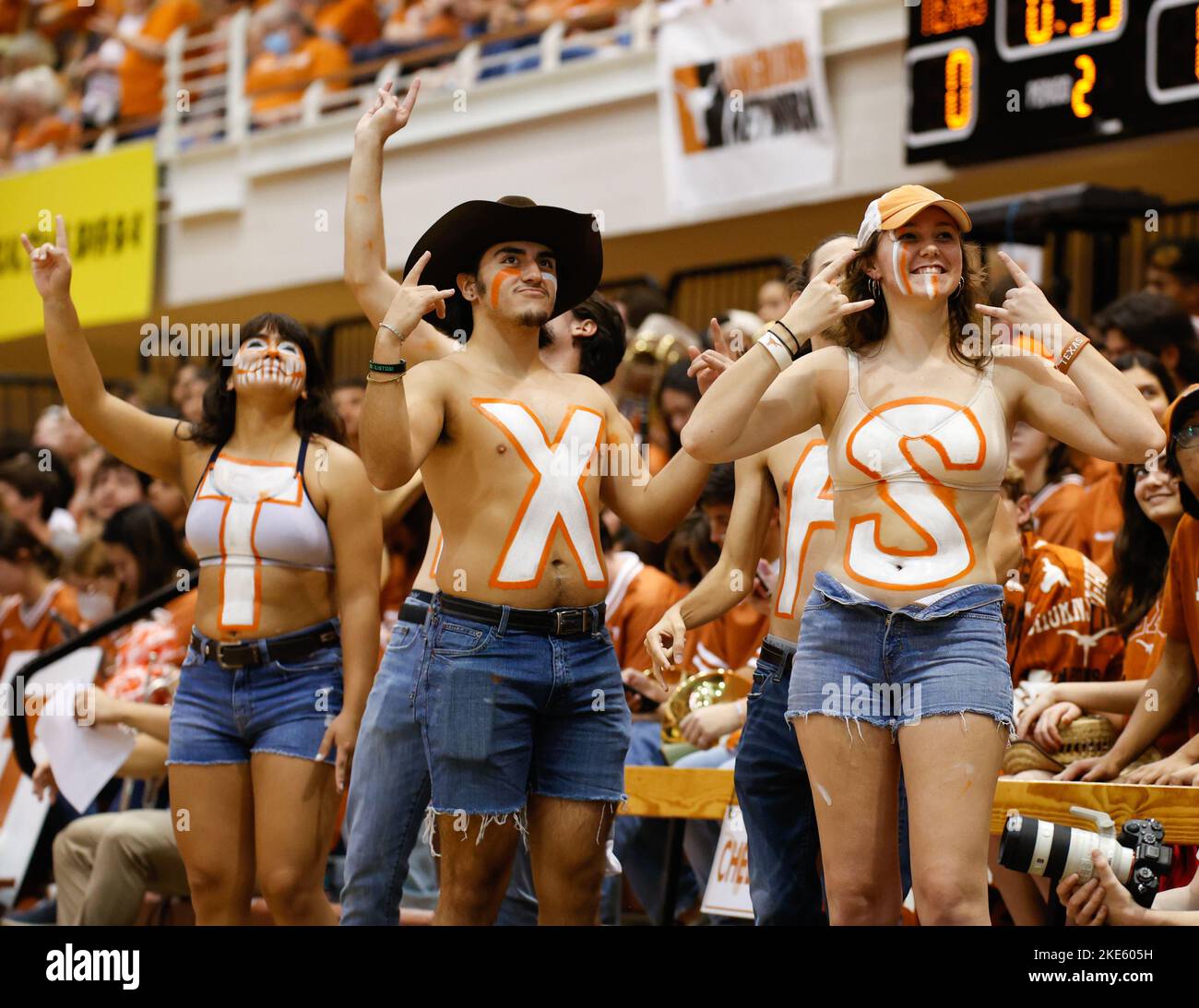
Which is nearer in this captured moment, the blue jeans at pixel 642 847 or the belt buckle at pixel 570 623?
the belt buckle at pixel 570 623

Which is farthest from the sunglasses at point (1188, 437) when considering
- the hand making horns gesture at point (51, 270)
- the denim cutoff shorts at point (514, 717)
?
the hand making horns gesture at point (51, 270)

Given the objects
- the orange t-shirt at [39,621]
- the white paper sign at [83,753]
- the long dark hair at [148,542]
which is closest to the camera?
the white paper sign at [83,753]

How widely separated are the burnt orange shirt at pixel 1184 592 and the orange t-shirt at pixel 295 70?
345 inches

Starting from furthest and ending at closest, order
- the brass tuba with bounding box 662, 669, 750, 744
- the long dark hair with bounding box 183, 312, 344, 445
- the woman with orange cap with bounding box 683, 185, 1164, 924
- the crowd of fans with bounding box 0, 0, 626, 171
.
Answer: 1. the crowd of fans with bounding box 0, 0, 626, 171
2. the brass tuba with bounding box 662, 669, 750, 744
3. the long dark hair with bounding box 183, 312, 344, 445
4. the woman with orange cap with bounding box 683, 185, 1164, 924

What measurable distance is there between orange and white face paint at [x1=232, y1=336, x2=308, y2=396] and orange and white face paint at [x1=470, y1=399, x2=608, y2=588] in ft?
3.40

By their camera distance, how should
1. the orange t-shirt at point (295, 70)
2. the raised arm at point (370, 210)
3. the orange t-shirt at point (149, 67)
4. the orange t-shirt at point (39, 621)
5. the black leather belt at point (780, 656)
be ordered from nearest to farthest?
the black leather belt at point (780, 656), the raised arm at point (370, 210), the orange t-shirt at point (39, 621), the orange t-shirt at point (295, 70), the orange t-shirt at point (149, 67)

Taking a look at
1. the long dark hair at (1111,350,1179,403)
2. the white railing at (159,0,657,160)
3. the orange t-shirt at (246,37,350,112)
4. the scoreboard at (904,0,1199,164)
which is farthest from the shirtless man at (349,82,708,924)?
the orange t-shirt at (246,37,350,112)

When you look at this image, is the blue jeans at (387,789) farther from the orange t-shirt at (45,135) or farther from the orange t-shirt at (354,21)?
the orange t-shirt at (45,135)

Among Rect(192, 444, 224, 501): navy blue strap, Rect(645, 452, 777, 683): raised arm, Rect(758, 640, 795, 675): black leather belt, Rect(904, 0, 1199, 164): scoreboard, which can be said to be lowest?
Rect(758, 640, 795, 675): black leather belt

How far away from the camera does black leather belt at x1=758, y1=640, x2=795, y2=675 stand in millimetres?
4105

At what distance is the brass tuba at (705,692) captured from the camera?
5504mm

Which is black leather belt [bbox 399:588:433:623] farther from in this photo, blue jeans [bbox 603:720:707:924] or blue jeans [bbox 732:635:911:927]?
blue jeans [bbox 603:720:707:924]

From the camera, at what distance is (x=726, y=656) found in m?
5.95
